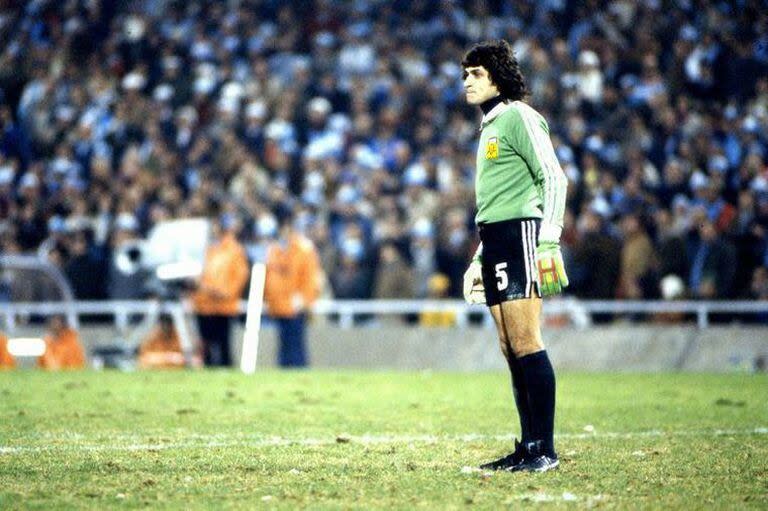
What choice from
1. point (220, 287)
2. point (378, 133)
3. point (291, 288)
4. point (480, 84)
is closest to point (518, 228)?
point (480, 84)

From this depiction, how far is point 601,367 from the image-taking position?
19.8m

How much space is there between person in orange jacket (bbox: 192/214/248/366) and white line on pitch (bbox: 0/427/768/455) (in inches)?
396

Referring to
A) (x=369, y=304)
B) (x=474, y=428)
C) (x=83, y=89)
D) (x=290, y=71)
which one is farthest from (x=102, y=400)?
(x=83, y=89)

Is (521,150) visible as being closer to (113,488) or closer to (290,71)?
(113,488)

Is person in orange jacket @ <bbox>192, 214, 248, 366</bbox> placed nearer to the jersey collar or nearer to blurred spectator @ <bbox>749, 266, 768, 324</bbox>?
blurred spectator @ <bbox>749, 266, 768, 324</bbox>

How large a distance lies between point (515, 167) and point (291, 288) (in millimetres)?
11894

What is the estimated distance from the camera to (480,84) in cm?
832

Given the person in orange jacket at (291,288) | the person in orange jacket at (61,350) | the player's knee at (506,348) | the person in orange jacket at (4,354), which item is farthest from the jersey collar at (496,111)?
the person in orange jacket at (4,354)

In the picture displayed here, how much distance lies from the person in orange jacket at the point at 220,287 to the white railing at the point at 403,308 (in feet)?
2.30

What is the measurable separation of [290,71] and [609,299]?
8.56 meters

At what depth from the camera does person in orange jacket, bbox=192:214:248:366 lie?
20.0 meters

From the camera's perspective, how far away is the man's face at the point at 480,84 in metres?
8.31

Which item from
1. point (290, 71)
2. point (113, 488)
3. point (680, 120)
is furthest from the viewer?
point (290, 71)

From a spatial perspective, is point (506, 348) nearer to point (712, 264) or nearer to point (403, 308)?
point (712, 264)
